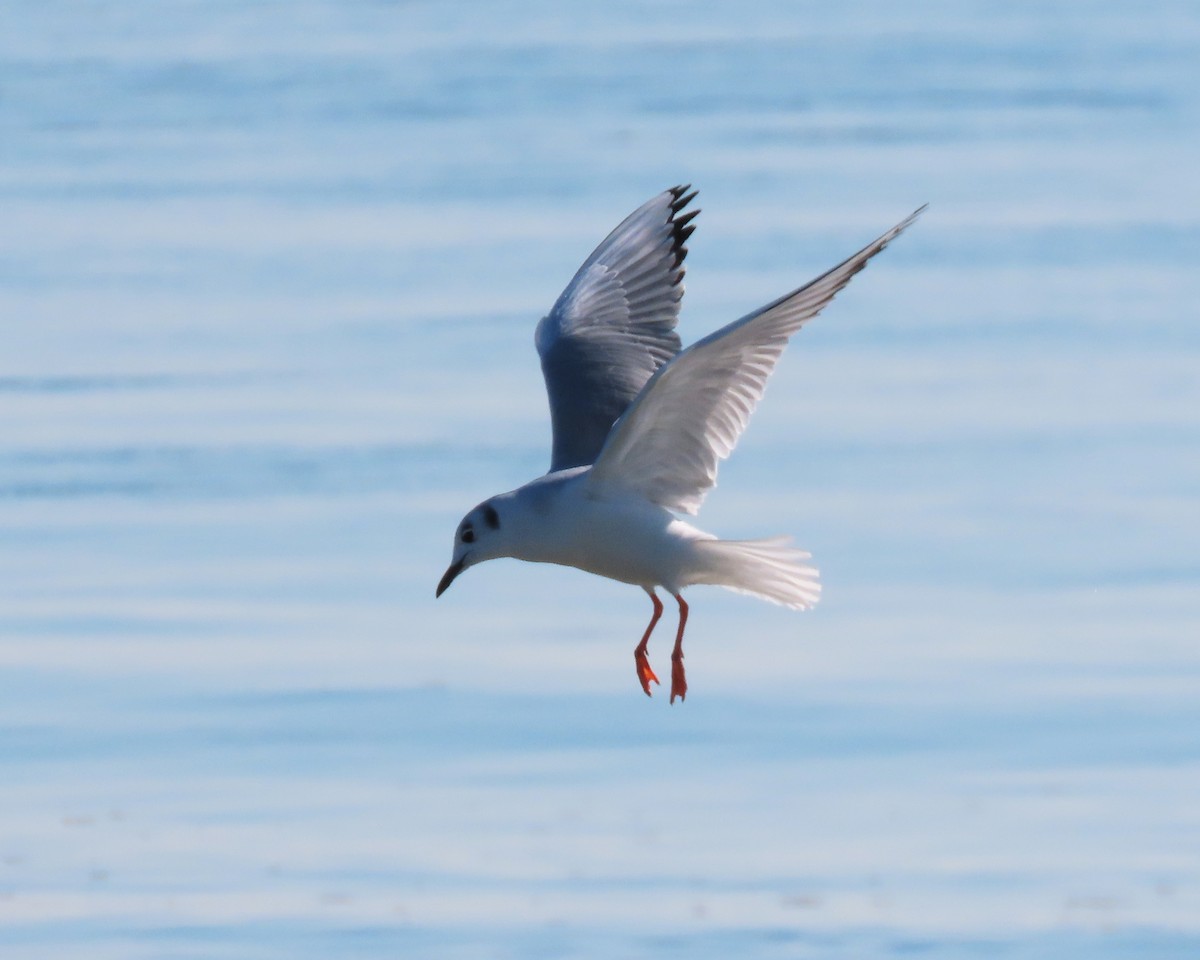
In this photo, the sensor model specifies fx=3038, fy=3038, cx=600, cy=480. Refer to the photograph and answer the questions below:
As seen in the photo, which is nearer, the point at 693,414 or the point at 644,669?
the point at 693,414

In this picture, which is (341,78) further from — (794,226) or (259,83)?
(794,226)

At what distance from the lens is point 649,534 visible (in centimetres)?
798

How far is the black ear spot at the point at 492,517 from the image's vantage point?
318 inches

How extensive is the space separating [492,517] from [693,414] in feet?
1.97

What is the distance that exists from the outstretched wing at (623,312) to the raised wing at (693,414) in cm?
81

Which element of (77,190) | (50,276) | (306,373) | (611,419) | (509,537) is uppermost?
(77,190)

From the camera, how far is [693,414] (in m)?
8.04

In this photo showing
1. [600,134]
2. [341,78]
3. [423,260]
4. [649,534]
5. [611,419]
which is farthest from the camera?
[341,78]

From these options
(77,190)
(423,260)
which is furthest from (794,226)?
(77,190)

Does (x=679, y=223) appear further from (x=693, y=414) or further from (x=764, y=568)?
(x=764, y=568)

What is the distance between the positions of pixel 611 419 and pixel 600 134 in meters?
12.5

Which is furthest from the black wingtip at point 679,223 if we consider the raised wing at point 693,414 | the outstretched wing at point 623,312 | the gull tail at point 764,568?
the gull tail at point 764,568

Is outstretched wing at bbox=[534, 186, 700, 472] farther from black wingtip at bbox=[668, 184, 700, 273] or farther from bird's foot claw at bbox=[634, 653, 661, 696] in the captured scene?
bird's foot claw at bbox=[634, 653, 661, 696]

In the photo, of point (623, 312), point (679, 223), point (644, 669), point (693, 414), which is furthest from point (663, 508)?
point (679, 223)
